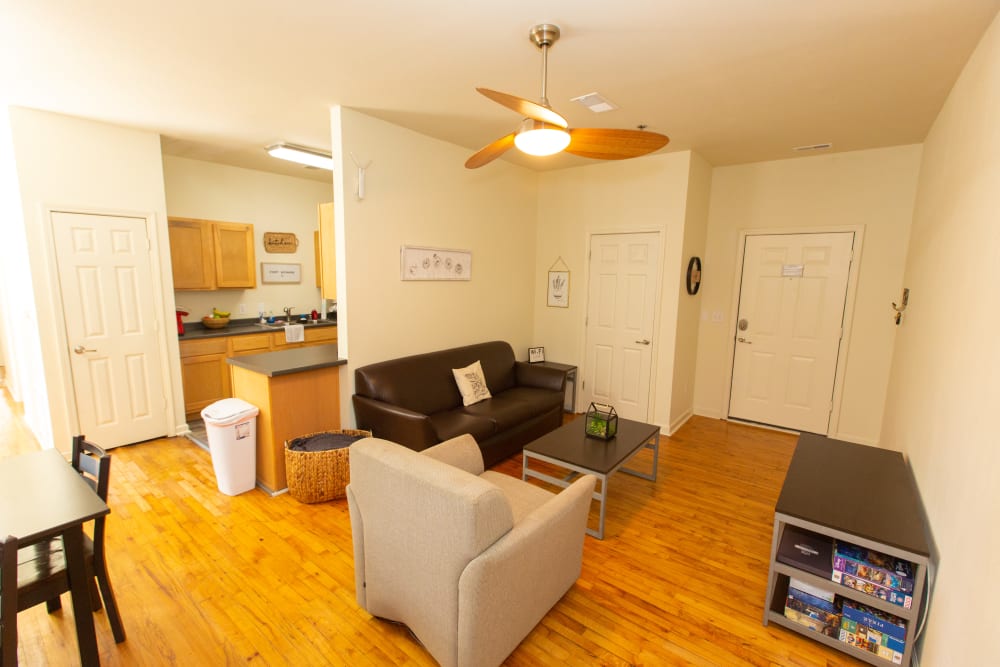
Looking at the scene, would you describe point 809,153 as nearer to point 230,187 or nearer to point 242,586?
point 242,586

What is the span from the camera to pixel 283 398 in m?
3.08

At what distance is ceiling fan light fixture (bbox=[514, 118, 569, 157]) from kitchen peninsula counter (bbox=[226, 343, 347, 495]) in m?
2.09

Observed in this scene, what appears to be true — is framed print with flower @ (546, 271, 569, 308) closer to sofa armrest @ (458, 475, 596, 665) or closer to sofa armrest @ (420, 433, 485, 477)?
sofa armrest @ (420, 433, 485, 477)

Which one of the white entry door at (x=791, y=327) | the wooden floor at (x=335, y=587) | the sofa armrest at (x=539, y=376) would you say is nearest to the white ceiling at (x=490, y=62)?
the white entry door at (x=791, y=327)

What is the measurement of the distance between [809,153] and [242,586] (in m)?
5.32

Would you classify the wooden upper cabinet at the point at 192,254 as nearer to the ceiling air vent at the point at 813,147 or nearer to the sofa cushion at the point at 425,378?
the sofa cushion at the point at 425,378

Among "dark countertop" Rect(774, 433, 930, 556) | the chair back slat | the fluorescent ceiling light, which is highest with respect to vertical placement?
the fluorescent ceiling light

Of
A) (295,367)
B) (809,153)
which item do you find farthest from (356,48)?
(809,153)

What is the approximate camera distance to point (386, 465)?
5.56 ft

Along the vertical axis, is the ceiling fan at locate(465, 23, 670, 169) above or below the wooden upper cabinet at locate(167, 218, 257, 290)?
above

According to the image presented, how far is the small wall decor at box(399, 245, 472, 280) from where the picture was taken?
3721 millimetres

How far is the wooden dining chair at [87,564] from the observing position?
1.56 m

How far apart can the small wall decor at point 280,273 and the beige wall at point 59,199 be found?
4.76ft

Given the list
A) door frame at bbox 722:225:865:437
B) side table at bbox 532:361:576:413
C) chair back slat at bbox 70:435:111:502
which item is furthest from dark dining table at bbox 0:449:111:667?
door frame at bbox 722:225:865:437
